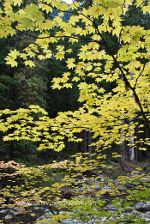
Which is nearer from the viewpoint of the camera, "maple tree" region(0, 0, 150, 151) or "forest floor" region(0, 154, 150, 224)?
"maple tree" region(0, 0, 150, 151)

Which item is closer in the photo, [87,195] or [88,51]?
[88,51]

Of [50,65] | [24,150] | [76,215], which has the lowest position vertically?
[76,215]

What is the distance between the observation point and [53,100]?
30.8 meters

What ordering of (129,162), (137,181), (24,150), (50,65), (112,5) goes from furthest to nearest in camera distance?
(50,65) < (129,162) < (24,150) < (137,181) < (112,5)

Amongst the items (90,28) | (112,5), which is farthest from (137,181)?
(112,5)

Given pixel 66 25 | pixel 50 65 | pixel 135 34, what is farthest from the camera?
pixel 50 65

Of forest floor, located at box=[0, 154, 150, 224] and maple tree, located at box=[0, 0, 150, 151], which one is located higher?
maple tree, located at box=[0, 0, 150, 151]

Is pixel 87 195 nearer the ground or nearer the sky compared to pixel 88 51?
nearer the ground

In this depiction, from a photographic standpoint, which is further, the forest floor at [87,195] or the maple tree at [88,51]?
the forest floor at [87,195]

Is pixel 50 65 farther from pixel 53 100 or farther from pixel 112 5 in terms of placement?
pixel 112 5

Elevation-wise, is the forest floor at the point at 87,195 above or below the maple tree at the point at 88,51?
below

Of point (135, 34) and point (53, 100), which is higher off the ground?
point (53, 100)

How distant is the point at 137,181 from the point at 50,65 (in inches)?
945

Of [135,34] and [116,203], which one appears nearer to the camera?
[135,34]
